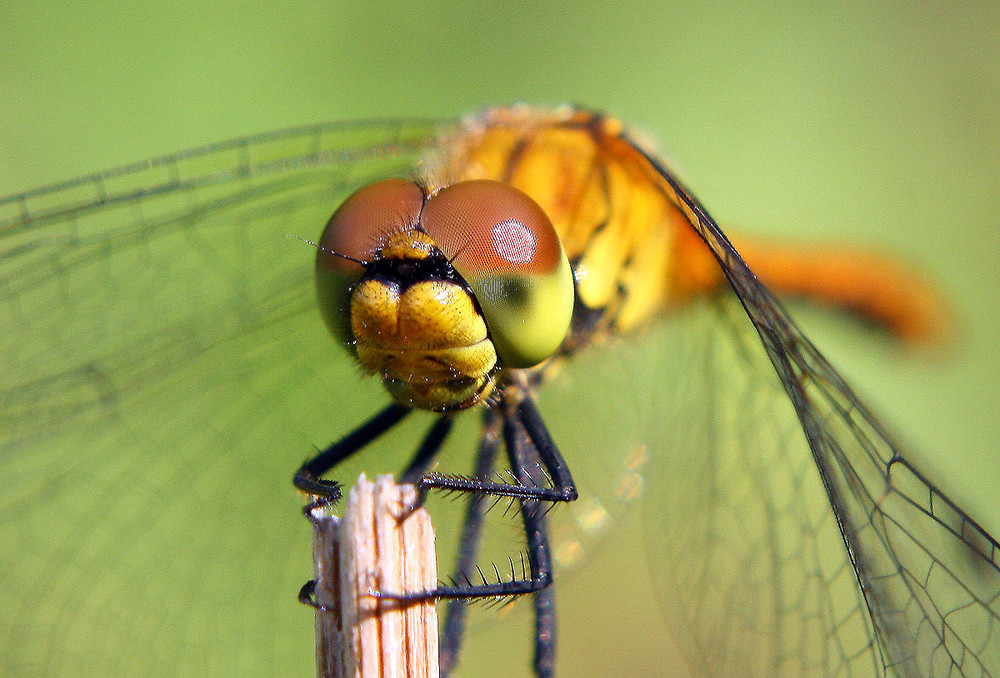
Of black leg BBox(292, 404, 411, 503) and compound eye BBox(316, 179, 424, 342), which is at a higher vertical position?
compound eye BBox(316, 179, 424, 342)

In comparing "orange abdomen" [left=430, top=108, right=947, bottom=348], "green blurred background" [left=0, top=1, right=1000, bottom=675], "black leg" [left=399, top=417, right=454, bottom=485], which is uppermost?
"green blurred background" [left=0, top=1, right=1000, bottom=675]

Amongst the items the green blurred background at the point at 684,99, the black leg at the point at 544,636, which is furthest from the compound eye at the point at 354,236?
the green blurred background at the point at 684,99

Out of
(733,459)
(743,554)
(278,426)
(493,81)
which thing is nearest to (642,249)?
(733,459)

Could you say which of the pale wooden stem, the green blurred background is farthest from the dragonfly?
the green blurred background

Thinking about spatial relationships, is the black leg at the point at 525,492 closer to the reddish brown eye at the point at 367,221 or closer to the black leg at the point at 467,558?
the black leg at the point at 467,558

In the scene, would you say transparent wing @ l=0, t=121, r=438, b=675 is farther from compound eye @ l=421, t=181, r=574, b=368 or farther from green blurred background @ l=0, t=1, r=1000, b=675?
green blurred background @ l=0, t=1, r=1000, b=675
